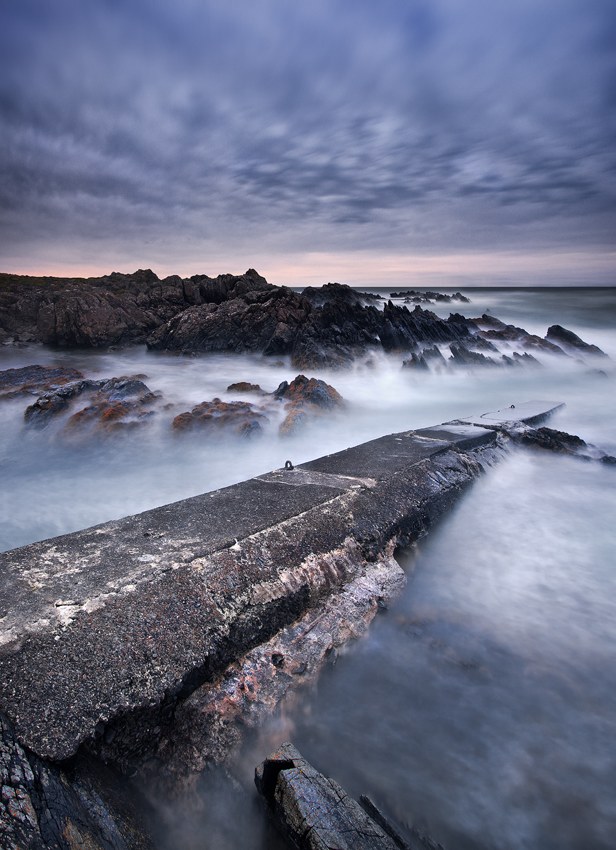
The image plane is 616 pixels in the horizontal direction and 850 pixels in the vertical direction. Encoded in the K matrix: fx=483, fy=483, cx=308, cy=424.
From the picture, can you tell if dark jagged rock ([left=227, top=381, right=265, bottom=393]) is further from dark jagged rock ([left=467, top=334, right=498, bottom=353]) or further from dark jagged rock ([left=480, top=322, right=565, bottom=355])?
dark jagged rock ([left=480, top=322, right=565, bottom=355])

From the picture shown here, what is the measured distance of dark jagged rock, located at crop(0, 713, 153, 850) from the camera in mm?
1256

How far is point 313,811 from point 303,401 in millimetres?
6777

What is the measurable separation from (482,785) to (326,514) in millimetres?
1539

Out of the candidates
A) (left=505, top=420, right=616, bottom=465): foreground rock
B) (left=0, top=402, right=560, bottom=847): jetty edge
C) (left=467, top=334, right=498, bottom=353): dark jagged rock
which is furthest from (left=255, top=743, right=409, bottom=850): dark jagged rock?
(left=467, top=334, right=498, bottom=353): dark jagged rock

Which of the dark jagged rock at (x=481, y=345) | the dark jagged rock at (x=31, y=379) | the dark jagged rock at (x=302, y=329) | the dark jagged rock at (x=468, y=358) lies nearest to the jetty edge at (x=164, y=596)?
the dark jagged rock at (x=31, y=379)

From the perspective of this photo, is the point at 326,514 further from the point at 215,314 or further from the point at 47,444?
the point at 215,314

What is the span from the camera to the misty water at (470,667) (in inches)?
75.0

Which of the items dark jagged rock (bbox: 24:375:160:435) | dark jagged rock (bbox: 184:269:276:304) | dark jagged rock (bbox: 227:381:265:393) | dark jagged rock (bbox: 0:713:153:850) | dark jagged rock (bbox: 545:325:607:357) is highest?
dark jagged rock (bbox: 184:269:276:304)

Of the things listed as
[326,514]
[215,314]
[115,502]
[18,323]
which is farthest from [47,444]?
[18,323]

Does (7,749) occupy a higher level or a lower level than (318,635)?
higher

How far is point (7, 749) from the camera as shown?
4.73 ft

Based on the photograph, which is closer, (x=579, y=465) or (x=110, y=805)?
(x=110, y=805)

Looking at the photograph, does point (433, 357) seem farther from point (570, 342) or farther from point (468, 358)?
point (570, 342)

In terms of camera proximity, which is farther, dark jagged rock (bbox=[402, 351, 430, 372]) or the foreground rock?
dark jagged rock (bbox=[402, 351, 430, 372])
